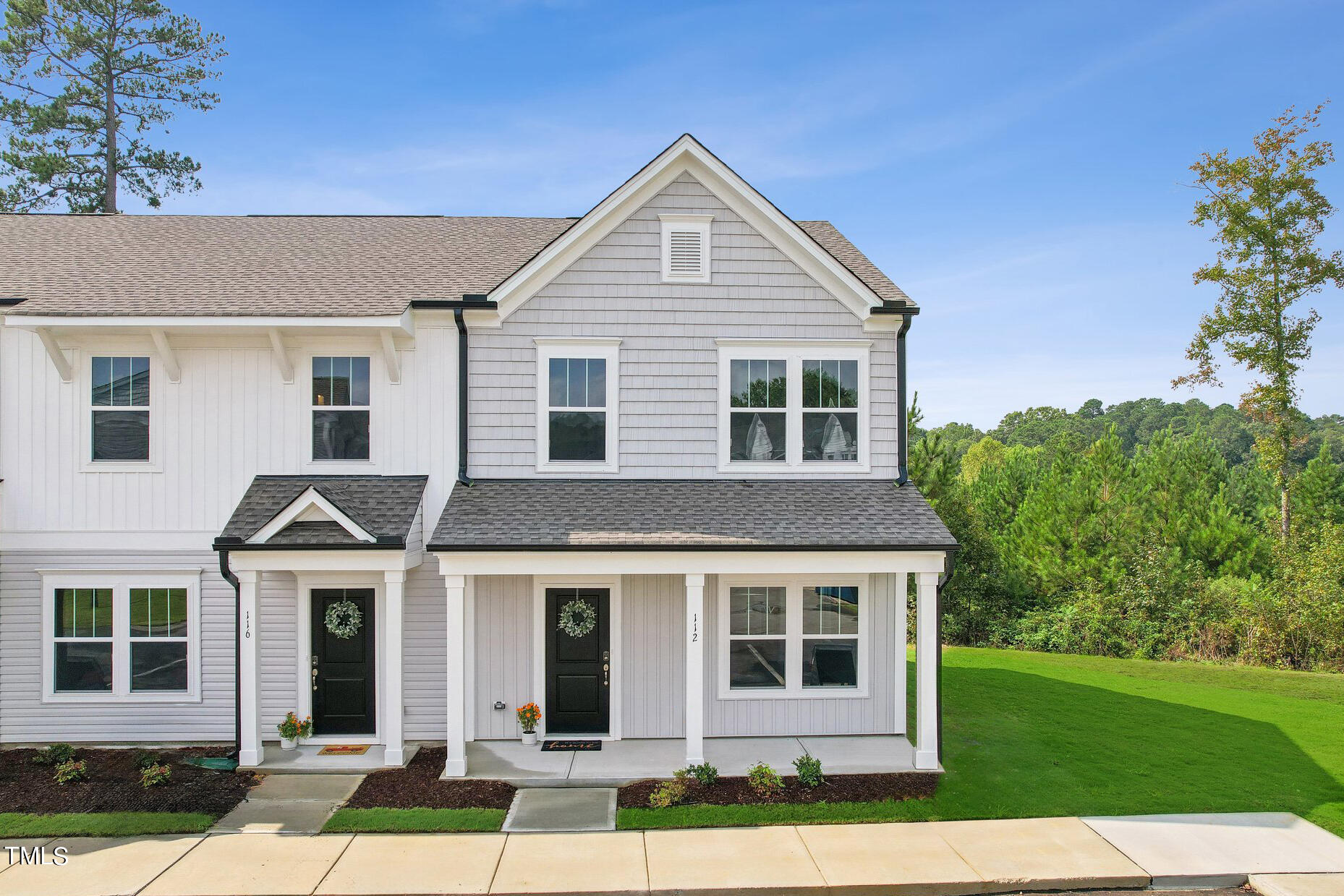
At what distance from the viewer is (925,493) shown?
1927 cm

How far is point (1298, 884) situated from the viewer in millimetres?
7102

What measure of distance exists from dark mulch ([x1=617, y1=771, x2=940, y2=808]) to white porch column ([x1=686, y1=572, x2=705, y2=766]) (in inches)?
19.8

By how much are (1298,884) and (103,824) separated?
38.6 ft

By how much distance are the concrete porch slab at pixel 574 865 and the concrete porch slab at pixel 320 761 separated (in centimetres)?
278

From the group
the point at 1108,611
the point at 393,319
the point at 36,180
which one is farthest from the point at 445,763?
the point at 36,180

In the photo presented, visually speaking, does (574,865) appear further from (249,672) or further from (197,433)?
(197,433)

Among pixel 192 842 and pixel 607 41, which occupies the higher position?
pixel 607 41

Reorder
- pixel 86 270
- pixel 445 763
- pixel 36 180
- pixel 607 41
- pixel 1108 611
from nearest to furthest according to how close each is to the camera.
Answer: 1. pixel 445 763
2. pixel 86 270
3. pixel 607 41
4. pixel 1108 611
5. pixel 36 180

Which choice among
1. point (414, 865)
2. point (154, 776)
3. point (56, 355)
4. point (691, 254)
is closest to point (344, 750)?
point (154, 776)

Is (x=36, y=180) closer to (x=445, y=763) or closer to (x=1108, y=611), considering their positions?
(x=445, y=763)

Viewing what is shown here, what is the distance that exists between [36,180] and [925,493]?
28567mm

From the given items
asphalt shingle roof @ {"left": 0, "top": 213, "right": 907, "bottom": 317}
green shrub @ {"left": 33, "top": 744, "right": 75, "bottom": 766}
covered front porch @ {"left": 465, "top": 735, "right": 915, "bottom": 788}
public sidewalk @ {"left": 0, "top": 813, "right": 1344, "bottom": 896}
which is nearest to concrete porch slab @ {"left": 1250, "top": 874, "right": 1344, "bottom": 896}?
public sidewalk @ {"left": 0, "top": 813, "right": 1344, "bottom": 896}

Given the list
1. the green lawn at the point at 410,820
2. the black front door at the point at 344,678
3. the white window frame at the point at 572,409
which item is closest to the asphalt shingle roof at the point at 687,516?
the white window frame at the point at 572,409

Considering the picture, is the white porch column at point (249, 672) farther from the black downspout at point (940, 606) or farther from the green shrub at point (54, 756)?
the black downspout at point (940, 606)
